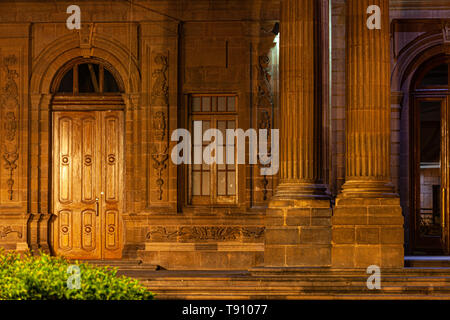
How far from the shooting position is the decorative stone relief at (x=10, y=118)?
698 inches

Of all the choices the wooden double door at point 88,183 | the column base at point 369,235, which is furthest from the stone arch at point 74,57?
the column base at point 369,235

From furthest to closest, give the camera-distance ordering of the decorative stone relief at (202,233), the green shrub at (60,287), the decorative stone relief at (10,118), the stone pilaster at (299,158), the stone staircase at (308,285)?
1. the decorative stone relief at (10,118)
2. the decorative stone relief at (202,233)
3. the stone pilaster at (299,158)
4. the stone staircase at (308,285)
5. the green shrub at (60,287)

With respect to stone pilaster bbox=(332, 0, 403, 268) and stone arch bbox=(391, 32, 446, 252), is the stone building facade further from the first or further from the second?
stone pilaster bbox=(332, 0, 403, 268)

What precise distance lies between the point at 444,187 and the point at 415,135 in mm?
1267

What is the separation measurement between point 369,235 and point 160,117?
17.7 feet

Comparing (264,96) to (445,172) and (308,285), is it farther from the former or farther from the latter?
(308,285)

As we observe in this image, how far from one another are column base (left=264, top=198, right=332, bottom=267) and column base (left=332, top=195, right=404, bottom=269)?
21 centimetres

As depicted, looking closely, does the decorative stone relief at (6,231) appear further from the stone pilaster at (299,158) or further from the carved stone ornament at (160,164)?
the stone pilaster at (299,158)

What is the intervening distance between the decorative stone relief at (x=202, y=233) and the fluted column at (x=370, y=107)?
10.4 feet

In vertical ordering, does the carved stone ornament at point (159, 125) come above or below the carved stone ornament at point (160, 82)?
below

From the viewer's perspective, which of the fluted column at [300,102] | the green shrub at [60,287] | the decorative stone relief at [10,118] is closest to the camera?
the green shrub at [60,287]

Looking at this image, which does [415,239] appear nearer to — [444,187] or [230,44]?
[444,187]

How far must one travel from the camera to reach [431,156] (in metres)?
18.1
